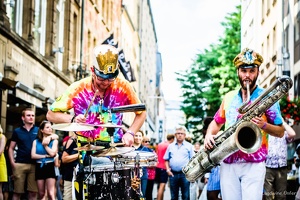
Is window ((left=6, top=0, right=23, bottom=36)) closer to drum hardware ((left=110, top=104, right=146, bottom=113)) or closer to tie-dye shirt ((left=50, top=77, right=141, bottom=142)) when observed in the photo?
tie-dye shirt ((left=50, top=77, right=141, bottom=142))

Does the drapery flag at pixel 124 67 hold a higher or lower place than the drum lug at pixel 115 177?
higher

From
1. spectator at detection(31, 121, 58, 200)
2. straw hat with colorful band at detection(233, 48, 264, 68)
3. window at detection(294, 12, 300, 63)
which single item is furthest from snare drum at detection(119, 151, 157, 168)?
window at detection(294, 12, 300, 63)

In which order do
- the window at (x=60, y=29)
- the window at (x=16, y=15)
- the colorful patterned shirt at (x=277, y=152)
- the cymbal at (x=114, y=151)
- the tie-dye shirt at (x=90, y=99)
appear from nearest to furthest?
the cymbal at (x=114, y=151) → the tie-dye shirt at (x=90, y=99) → the colorful patterned shirt at (x=277, y=152) → the window at (x=16, y=15) → the window at (x=60, y=29)

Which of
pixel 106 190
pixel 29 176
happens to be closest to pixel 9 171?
pixel 29 176

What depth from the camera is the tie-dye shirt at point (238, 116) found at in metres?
6.60

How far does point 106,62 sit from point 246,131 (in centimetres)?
139

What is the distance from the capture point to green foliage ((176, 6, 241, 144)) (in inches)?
1862

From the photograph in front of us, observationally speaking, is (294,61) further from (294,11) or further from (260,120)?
(260,120)

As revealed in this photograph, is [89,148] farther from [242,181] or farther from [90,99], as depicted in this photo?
[242,181]

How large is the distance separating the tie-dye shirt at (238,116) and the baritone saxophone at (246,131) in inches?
6.2

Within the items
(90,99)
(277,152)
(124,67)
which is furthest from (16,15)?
(124,67)

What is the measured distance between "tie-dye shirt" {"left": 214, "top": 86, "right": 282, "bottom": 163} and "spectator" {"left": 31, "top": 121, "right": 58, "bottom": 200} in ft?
21.8

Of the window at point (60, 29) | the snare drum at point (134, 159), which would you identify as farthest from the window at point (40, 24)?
the snare drum at point (134, 159)

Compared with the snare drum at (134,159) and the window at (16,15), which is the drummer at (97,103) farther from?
the window at (16,15)
